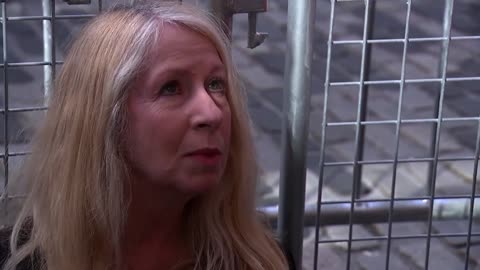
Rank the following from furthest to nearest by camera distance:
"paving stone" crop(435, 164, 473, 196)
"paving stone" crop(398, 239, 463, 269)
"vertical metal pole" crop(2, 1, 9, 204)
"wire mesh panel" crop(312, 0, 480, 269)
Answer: "paving stone" crop(435, 164, 473, 196) → "paving stone" crop(398, 239, 463, 269) → "wire mesh panel" crop(312, 0, 480, 269) → "vertical metal pole" crop(2, 1, 9, 204)

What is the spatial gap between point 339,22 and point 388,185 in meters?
2.37

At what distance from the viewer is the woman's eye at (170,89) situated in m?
1.37

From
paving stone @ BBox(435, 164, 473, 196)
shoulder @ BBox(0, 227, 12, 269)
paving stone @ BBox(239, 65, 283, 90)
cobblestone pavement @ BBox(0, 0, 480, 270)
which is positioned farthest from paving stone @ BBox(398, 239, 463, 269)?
shoulder @ BBox(0, 227, 12, 269)

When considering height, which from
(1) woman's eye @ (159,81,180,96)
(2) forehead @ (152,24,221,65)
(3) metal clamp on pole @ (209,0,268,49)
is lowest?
(1) woman's eye @ (159,81,180,96)

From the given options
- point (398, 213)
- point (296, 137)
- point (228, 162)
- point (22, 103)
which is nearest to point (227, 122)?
point (228, 162)

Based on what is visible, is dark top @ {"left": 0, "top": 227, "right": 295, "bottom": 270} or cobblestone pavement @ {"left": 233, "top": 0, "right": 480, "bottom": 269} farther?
cobblestone pavement @ {"left": 233, "top": 0, "right": 480, "bottom": 269}

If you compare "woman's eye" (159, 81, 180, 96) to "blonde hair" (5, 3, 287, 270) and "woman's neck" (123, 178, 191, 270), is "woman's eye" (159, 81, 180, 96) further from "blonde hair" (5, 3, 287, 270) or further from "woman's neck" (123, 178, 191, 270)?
"woman's neck" (123, 178, 191, 270)

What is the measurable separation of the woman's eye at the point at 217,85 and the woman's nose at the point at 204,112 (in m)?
0.03

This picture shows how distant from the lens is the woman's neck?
1.43 m

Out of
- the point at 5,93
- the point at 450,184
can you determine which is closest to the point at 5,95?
the point at 5,93

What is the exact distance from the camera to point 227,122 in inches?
55.4

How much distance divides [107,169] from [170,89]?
0.48 ft

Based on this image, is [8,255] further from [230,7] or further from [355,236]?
[355,236]

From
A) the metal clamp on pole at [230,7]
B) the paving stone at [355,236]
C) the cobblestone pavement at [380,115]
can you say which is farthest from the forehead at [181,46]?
the paving stone at [355,236]
